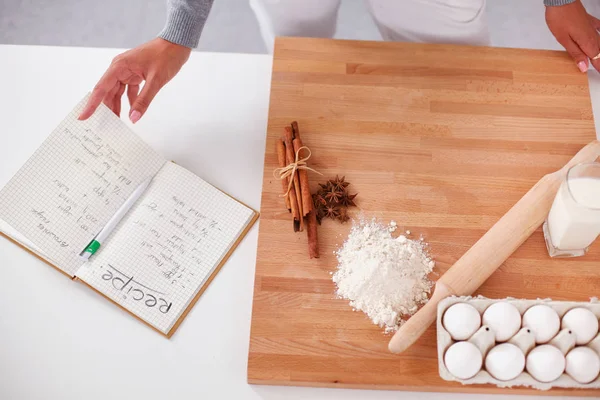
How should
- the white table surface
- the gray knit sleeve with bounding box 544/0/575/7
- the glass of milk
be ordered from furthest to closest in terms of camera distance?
the gray knit sleeve with bounding box 544/0/575/7
the white table surface
the glass of milk

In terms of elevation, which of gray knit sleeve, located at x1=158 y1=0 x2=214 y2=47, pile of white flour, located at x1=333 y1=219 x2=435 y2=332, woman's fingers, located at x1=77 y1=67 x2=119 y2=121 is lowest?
woman's fingers, located at x1=77 y1=67 x2=119 y2=121

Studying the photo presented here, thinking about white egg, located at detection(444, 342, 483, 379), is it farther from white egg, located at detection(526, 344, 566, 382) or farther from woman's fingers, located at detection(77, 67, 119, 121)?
woman's fingers, located at detection(77, 67, 119, 121)

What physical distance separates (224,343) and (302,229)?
296 mm

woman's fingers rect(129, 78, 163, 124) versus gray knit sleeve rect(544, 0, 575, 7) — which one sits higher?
gray knit sleeve rect(544, 0, 575, 7)

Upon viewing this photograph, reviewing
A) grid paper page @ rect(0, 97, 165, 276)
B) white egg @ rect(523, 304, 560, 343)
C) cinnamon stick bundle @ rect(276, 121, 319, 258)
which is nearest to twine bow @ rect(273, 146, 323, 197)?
cinnamon stick bundle @ rect(276, 121, 319, 258)

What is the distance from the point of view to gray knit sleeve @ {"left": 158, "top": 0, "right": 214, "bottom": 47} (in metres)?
1.31

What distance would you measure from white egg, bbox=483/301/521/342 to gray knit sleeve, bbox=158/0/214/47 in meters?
0.91

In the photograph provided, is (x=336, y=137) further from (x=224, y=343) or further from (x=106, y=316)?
(x=106, y=316)

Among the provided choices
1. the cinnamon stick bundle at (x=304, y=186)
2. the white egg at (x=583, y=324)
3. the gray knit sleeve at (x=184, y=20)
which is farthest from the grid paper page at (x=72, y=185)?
the white egg at (x=583, y=324)

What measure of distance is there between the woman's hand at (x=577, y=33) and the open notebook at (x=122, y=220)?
89 centimetres

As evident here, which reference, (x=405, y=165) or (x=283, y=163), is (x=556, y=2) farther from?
(x=283, y=163)

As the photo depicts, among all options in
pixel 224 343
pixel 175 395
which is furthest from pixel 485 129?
pixel 175 395

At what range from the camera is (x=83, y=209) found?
1.23 meters

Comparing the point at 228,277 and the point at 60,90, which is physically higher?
the point at 228,277
